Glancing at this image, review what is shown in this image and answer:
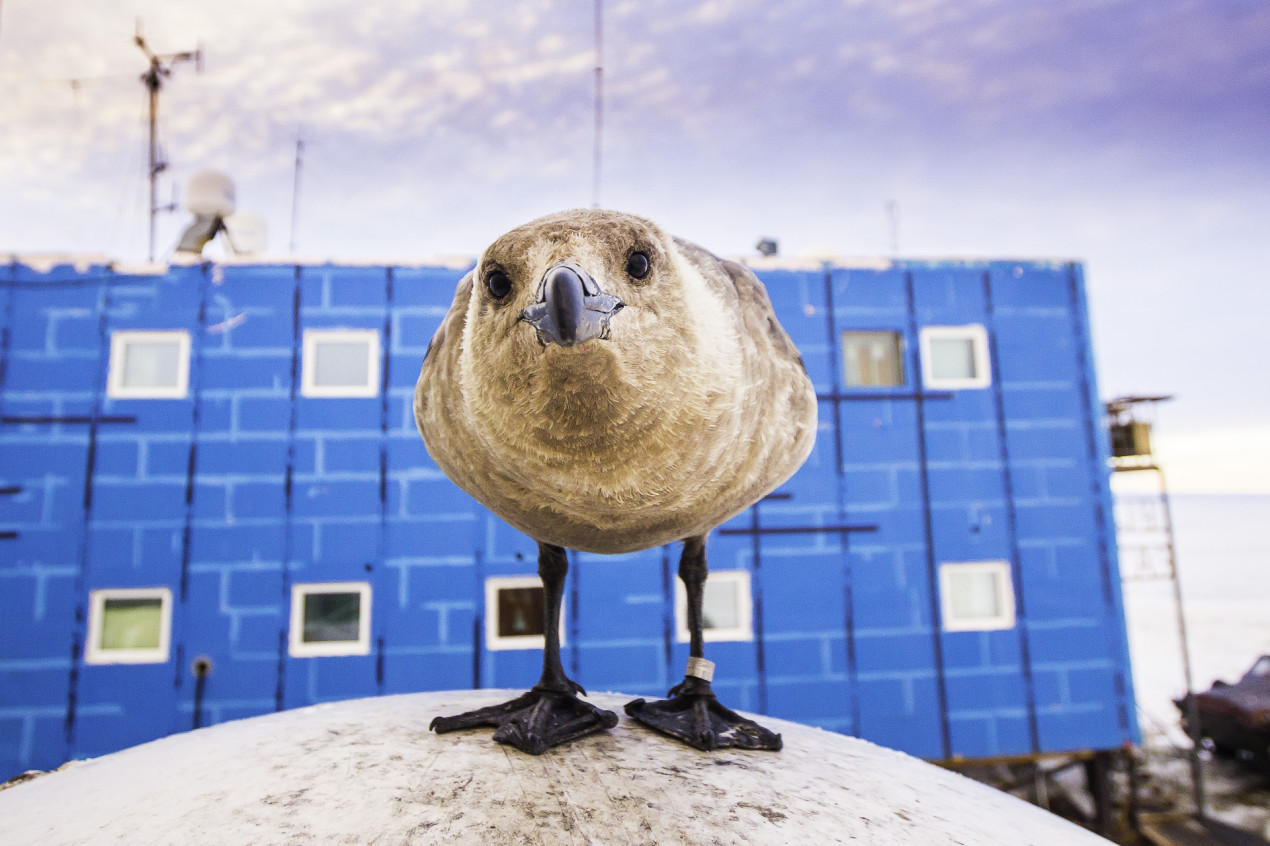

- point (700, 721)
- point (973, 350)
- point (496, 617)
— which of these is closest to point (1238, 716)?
point (973, 350)

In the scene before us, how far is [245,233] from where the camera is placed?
672 cm

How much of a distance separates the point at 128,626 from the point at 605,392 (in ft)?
21.9

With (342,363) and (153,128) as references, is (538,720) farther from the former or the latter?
(153,128)

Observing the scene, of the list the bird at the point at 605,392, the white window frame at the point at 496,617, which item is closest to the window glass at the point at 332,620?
the white window frame at the point at 496,617

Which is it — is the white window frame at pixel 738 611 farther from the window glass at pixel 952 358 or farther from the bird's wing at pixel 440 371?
the bird's wing at pixel 440 371

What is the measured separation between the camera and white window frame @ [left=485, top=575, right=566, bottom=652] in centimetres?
584

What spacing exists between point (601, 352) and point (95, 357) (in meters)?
6.86

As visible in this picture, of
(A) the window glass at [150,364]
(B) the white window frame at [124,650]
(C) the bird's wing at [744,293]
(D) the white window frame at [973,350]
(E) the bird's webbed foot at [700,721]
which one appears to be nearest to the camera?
(C) the bird's wing at [744,293]

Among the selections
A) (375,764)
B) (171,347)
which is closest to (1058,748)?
(375,764)

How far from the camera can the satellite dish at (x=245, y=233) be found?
6.66m

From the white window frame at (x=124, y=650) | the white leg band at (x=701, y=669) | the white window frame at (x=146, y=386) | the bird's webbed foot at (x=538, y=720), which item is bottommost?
the white window frame at (x=124, y=650)

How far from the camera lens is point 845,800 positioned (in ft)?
5.19

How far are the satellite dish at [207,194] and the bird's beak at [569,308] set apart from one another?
718 centimetres

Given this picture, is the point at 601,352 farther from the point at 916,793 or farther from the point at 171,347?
the point at 171,347
